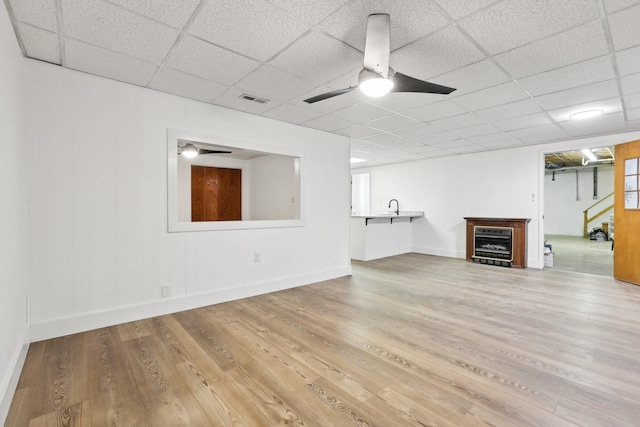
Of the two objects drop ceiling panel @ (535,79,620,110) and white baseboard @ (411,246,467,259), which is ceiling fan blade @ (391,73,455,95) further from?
white baseboard @ (411,246,467,259)

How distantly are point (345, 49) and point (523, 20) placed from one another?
4.03 ft

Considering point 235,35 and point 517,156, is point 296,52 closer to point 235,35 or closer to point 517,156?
point 235,35

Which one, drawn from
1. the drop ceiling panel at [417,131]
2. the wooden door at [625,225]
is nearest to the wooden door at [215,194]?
the drop ceiling panel at [417,131]

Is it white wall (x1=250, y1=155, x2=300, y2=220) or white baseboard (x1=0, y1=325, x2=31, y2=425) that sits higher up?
white wall (x1=250, y1=155, x2=300, y2=220)

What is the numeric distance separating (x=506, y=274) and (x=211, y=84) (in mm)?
5456

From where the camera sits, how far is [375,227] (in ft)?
22.0

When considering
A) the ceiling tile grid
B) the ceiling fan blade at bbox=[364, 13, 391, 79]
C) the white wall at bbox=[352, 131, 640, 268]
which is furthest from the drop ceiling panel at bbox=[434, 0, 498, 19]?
the white wall at bbox=[352, 131, 640, 268]

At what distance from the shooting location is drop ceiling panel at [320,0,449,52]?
6.08ft

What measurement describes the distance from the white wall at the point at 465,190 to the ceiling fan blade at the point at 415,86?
4.70 m

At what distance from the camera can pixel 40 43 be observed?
2293mm

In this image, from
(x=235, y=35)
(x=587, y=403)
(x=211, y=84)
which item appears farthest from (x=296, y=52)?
(x=587, y=403)

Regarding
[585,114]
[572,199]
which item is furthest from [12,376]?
[572,199]

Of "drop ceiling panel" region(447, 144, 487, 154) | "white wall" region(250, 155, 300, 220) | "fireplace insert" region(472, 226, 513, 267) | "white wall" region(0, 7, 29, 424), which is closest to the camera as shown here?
"white wall" region(0, 7, 29, 424)

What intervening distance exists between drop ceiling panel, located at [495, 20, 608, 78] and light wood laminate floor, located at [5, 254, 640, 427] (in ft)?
7.88
